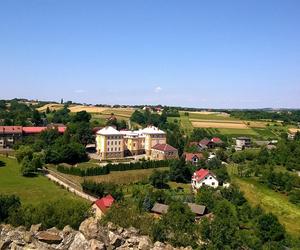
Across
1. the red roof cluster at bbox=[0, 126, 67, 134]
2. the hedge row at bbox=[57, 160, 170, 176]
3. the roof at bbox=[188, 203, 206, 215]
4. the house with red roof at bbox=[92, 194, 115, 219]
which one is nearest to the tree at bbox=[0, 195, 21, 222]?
the house with red roof at bbox=[92, 194, 115, 219]

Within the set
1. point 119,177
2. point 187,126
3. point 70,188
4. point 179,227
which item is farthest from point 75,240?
point 187,126

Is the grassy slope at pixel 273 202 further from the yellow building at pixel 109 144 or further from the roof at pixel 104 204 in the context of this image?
the yellow building at pixel 109 144

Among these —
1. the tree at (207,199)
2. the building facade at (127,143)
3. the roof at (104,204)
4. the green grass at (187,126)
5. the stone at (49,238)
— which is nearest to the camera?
the stone at (49,238)

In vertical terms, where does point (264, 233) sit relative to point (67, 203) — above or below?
below

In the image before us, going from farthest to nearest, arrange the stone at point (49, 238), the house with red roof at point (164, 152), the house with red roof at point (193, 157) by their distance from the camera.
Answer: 1. the house with red roof at point (164, 152)
2. the house with red roof at point (193, 157)
3. the stone at point (49, 238)

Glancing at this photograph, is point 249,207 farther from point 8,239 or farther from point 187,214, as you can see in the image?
point 8,239

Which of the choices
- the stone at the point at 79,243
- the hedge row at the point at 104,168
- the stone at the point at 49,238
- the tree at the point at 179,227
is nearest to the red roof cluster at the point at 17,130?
the hedge row at the point at 104,168

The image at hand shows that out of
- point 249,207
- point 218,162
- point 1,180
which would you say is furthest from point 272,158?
point 1,180

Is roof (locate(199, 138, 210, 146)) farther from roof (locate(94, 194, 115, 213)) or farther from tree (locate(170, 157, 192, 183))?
roof (locate(94, 194, 115, 213))
